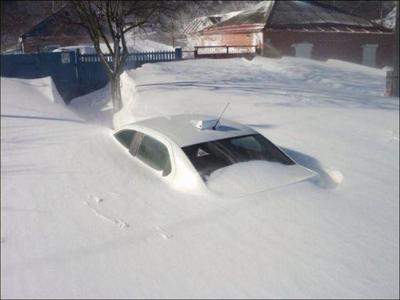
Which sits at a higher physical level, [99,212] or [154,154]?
[154,154]

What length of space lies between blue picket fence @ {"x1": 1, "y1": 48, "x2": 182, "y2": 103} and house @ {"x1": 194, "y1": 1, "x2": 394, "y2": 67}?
866 centimetres

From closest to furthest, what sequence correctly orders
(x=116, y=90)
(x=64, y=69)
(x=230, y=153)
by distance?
(x=230, y=153) → (x=116, y=90) → (x=64, y=69)

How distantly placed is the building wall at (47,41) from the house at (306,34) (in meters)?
13.1

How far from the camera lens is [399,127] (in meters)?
7.70

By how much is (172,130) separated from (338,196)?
1913mm

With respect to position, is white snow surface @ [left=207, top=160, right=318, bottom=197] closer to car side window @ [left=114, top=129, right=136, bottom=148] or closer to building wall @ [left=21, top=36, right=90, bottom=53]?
car side window @ [left=114, top=129, right=136, bottom=148]

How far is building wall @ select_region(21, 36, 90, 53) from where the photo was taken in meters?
32.0

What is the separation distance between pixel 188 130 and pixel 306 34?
22.4 m

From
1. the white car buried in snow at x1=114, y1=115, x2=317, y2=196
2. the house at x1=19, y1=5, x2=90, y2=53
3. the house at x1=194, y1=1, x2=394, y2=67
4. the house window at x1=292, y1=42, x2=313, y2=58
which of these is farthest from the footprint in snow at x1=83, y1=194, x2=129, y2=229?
the house at x1=19, y1=5, x2=90, y2=53

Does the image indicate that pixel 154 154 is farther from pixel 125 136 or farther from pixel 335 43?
pixel 335 43

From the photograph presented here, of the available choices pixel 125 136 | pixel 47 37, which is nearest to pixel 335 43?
pixel 47 37

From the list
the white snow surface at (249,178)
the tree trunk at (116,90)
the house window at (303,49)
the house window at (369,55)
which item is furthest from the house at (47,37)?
the white snow surface at (249,178)

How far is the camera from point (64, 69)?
15078mm

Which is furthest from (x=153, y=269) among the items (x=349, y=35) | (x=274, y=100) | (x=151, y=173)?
(x=349, y=35)
